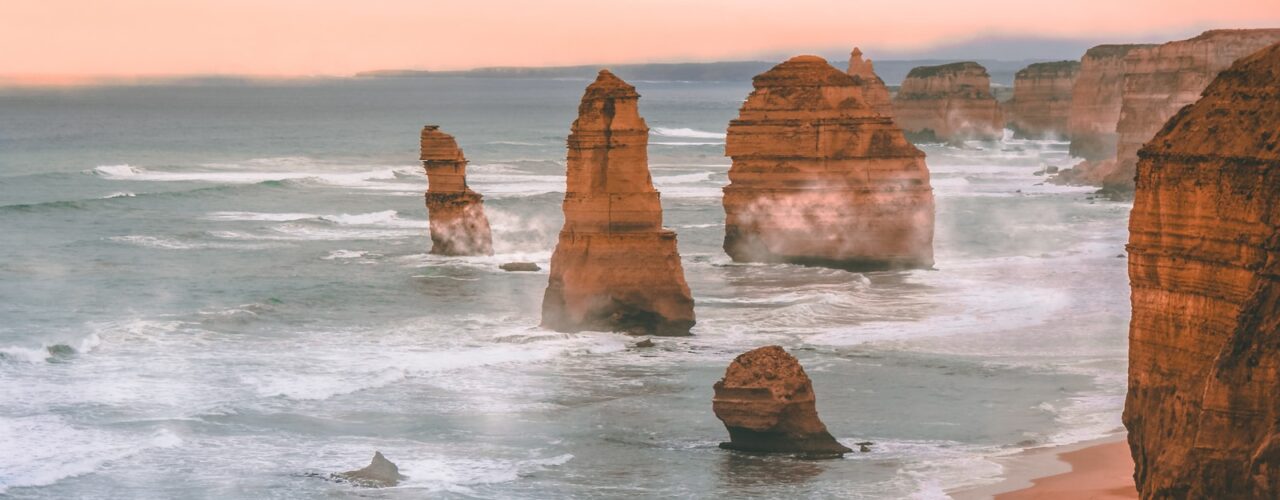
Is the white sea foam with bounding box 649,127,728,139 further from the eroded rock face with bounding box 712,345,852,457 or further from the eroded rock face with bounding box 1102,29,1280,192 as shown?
the eroded rock face with bounding box 712,345,852,457

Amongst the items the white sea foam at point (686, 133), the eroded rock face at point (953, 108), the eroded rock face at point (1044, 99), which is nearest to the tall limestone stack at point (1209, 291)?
the eroded rock face at point (953, 108)

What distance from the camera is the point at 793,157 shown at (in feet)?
150

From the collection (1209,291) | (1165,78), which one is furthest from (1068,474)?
(1165,78)

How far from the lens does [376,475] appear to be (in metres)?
23.4

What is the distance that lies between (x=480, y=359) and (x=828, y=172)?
14812 mm

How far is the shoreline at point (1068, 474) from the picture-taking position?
2259 cm

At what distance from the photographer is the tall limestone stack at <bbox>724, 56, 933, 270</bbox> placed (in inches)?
1794

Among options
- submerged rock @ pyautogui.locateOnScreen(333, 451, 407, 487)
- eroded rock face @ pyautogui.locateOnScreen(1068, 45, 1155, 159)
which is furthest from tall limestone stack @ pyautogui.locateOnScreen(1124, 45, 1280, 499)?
eroded rock face @ pyautogui.locateOnScreen(1068, 45, 1155, 159)

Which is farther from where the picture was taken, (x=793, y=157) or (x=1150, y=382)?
(x=793, y=157)

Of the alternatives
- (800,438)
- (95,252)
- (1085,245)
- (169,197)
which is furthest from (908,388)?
(169,197)

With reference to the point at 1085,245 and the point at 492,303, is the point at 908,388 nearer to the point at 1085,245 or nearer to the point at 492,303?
the point at 492,303

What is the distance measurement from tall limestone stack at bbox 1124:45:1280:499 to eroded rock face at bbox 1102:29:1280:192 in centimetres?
5806

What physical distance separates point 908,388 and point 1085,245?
25631mm

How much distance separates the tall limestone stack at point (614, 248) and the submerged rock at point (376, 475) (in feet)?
37.1
